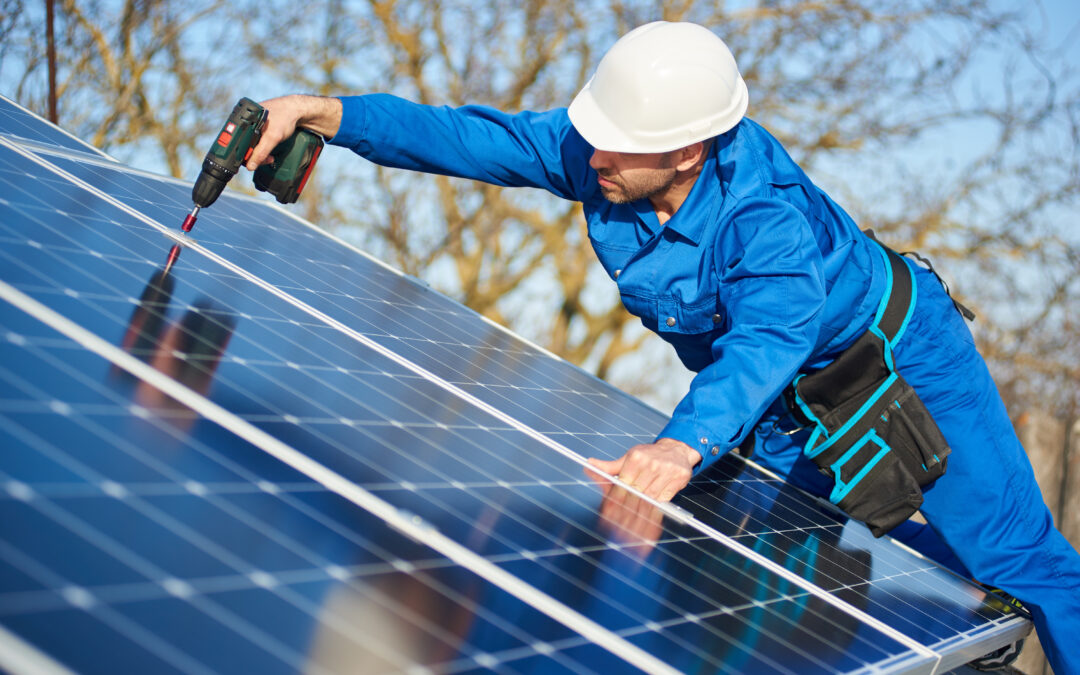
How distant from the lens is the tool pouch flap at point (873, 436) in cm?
394

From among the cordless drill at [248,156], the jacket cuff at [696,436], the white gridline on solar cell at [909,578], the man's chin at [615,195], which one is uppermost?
the man's chin at [615,195]

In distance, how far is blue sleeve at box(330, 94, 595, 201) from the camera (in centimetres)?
415

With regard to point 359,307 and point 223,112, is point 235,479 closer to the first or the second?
point 359,307

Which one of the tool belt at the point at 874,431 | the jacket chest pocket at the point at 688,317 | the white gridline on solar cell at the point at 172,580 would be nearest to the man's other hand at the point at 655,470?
the jacket chest pocket at the point at 688,317

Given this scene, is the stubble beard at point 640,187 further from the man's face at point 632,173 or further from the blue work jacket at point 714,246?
the blue work jacket at point 714,246

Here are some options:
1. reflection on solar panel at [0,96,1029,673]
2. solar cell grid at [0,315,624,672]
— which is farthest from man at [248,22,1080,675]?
solar cell grid at [0,315,624,672]

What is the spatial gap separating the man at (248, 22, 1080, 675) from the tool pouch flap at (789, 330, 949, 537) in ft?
0.22

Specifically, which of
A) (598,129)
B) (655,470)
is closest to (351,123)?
(598,129)

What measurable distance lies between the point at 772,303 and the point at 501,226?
11.8m

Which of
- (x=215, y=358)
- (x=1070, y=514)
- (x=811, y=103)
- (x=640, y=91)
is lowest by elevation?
(x=215, y=358)

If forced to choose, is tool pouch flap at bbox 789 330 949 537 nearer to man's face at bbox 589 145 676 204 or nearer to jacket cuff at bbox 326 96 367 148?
man's face at bbox 589 145 676 204

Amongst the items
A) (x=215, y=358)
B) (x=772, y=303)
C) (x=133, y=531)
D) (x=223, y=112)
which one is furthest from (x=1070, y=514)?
(x=223, y=112)

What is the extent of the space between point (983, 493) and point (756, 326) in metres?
1.41

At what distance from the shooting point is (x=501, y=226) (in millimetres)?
15023
